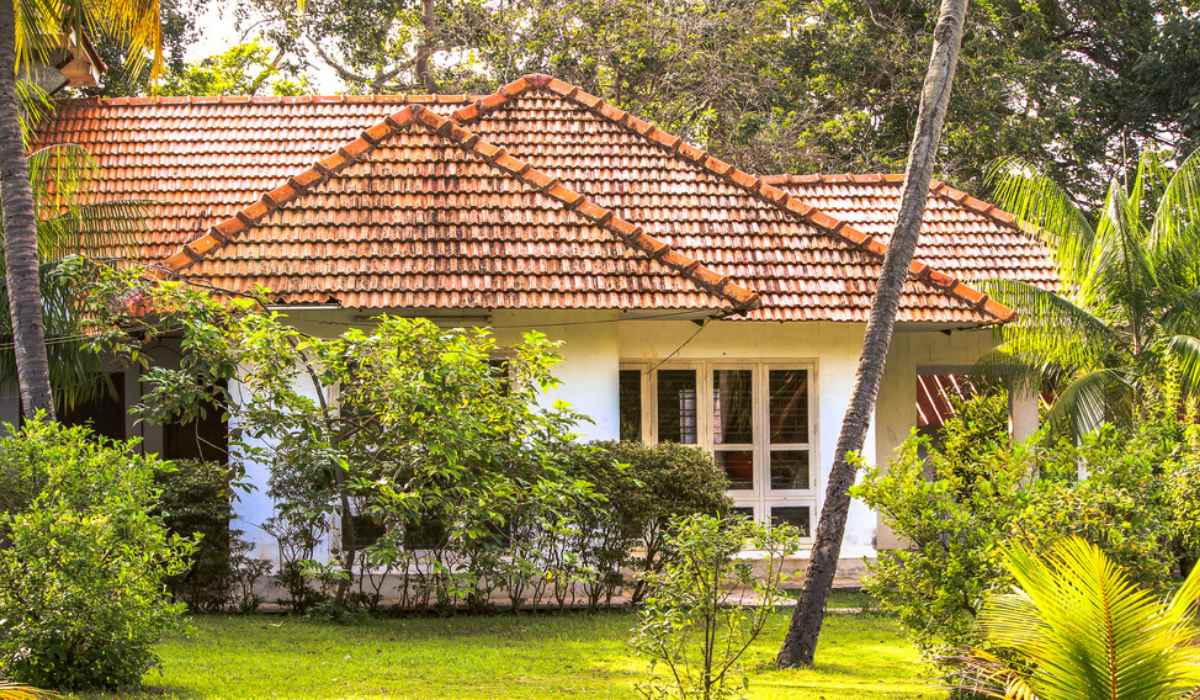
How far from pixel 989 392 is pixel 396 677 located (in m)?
12.4

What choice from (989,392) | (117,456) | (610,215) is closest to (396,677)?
(117,456)

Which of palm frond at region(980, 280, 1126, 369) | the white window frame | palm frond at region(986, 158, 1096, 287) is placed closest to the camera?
palm frond at region(980, 280, 1126, 369)

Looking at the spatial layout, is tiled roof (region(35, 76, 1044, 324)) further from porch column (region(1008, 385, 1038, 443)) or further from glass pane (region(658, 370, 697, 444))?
porch column (region(1008, 385, 1038, 443))

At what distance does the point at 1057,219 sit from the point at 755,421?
153 inches

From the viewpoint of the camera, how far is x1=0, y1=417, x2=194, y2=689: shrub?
8.62 meters

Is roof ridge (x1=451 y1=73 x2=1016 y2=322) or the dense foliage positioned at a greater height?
roof ridge (x1=451 y1=73 x2=1016 y2=322)

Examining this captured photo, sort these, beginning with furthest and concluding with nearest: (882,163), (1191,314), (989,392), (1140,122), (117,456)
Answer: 1. (1140,122)
2. (882,163)
3. (989,392)
4. (1191,314)
5. (117,456)

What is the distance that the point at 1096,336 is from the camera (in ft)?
49.1

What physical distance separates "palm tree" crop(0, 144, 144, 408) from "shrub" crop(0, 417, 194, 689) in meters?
3.76

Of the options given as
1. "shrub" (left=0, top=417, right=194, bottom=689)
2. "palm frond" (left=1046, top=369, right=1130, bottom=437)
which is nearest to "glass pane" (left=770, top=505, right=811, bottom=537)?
"palm frond" (left=1046, top=369, right=1130, bottom=437)

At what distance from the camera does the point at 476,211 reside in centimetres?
1541

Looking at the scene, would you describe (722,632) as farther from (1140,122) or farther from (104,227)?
(1140,122)

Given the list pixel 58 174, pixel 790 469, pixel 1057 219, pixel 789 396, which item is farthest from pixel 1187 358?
pixel 58 174

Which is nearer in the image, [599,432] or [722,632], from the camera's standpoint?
[722,632]
